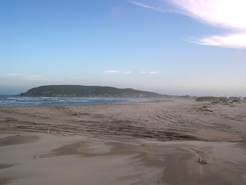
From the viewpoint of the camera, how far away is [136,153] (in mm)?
4223

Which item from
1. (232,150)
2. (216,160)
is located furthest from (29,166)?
(232,150)

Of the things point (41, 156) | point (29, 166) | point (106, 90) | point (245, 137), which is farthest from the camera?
point (106, 90)

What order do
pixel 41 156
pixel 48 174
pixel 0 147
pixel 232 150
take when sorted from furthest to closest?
pixel 0 147 → pixel 232 150 → pixel 41 156 → pixel 48 174

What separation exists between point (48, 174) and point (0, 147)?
2.64 metres

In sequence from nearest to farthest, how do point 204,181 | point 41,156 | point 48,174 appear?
point 204,181
point 48,174
point 41,156

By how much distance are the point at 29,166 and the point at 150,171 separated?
2.27 m

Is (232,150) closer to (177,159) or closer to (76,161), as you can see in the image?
(177,159)

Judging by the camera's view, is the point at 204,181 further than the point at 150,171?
No

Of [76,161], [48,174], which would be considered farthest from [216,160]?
[48,174]

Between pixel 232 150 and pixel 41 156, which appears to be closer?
pixel 41 156

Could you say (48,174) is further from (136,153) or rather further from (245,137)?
(245,137)

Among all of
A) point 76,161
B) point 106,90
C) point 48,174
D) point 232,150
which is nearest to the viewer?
point 48,174

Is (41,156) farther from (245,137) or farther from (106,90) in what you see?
(106,90)

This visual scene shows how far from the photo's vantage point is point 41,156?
401cm
